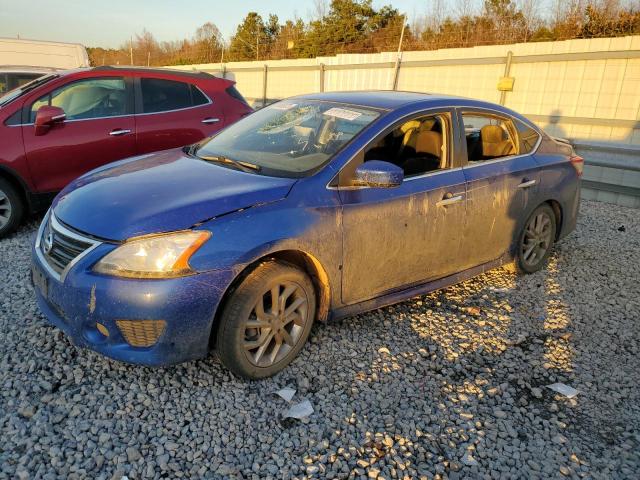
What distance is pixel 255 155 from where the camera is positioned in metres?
3.45

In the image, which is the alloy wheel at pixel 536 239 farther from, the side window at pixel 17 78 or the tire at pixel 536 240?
the side window at pixel 17 78

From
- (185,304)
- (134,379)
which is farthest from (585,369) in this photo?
(134,379)

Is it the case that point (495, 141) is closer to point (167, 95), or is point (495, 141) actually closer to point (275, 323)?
point (275, 323)

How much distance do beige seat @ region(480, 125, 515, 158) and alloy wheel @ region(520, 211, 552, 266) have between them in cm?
71

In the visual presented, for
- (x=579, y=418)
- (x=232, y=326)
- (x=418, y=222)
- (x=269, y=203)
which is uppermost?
(x=269, y=203)

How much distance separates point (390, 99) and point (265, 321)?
199cm

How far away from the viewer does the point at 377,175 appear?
3.04 metres

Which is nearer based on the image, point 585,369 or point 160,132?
point 585,369

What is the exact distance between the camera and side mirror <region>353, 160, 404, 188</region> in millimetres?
3041

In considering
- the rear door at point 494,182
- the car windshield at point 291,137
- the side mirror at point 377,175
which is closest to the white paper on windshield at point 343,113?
the car windshield at point 291,137

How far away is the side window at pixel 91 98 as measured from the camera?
5.44m

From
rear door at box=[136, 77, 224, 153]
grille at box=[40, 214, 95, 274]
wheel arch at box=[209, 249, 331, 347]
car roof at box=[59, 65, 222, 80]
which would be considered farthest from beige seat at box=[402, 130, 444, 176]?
car roof at box=[59, 65, 222, 80]

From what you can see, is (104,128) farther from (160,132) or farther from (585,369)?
(585,369)

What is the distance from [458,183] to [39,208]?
14.4 feet
